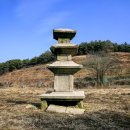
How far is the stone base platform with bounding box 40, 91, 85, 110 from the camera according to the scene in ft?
36.1

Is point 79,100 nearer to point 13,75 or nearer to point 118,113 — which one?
point 118,113

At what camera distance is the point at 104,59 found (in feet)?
140

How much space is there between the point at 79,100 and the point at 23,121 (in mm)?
2673

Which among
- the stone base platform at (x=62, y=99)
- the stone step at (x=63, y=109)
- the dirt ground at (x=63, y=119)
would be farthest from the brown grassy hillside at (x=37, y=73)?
the dirt ground at (x=63, y=119)

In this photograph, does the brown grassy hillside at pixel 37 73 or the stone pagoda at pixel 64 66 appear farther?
the brown grassy hillside at pixel 37 73

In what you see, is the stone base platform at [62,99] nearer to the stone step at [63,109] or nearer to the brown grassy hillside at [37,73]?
the stone step at [63,109]

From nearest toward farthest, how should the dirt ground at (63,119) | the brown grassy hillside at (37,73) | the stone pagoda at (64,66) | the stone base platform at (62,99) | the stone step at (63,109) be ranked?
the dirt ground at (63,119)
the stone step at (63,109)
the stone base platform at (62,99)
the stone pagoda at (64,66)
the brown grassy hillside at (37,73)

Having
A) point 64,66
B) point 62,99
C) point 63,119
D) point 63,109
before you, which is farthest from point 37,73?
point 63,119

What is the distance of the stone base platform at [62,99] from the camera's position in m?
11.0

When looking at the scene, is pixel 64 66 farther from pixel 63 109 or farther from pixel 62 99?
pixel 63 109

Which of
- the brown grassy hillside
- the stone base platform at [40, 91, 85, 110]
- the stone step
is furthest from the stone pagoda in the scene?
the brown grassy hillside

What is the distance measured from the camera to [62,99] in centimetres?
1101

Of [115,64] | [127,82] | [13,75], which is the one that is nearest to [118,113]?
[127,82]

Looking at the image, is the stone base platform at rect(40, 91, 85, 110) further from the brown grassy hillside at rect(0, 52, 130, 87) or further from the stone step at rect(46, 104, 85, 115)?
the brown grassy hillside at rect(0, 52, 130, 87)
